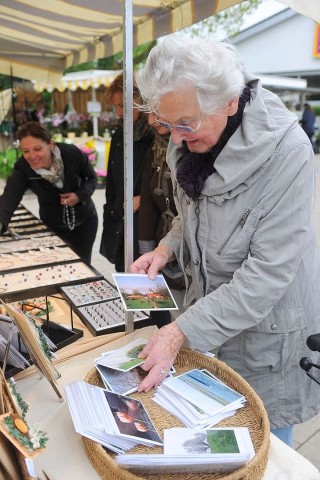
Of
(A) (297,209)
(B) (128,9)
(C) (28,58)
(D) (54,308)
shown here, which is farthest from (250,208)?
(C) (28,58)

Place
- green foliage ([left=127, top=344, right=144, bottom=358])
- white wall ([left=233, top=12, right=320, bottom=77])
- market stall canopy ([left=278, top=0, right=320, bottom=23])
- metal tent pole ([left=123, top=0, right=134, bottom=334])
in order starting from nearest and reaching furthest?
green foliage ([left=127, top=344, right=144, bottom=358]) < metal tent pole ([left=123, top=0, right=134, bottom=334]) < market stall canopy ([left=278, top=0, right=320, bottom=23]) < white wall ([left=233, top=12, right=320, bottom=77])

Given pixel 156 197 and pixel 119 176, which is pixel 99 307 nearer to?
pixel 156 197

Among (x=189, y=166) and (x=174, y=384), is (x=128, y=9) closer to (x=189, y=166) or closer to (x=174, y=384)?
(x=189, y=166)

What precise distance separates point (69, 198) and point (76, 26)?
142 centimetres

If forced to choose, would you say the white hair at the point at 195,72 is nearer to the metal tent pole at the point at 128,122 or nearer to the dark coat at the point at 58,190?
the metal tent pole at the point at 128,122

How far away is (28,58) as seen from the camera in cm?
471

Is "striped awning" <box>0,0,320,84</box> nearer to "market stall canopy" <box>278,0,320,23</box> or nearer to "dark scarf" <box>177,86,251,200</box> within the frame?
"market stall canopy" <box>278,0,320,23</box>

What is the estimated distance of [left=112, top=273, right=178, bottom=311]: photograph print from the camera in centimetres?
120

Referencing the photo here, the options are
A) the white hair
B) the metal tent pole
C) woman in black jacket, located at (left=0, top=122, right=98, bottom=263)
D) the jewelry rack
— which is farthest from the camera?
woman in black jacket, located at (left=0, top=122, right=98, bottom=263)

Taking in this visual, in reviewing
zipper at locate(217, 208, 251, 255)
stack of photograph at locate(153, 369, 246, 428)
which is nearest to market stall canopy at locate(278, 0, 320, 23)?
zipper at locate(217, 208, 251, 255)

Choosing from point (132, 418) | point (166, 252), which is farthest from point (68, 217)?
point (132, 418)

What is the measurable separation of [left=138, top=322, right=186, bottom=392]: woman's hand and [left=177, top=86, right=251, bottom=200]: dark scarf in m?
0.37

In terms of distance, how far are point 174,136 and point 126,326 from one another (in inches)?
28.2

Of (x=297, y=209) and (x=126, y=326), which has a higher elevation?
(x=297, y=209)
